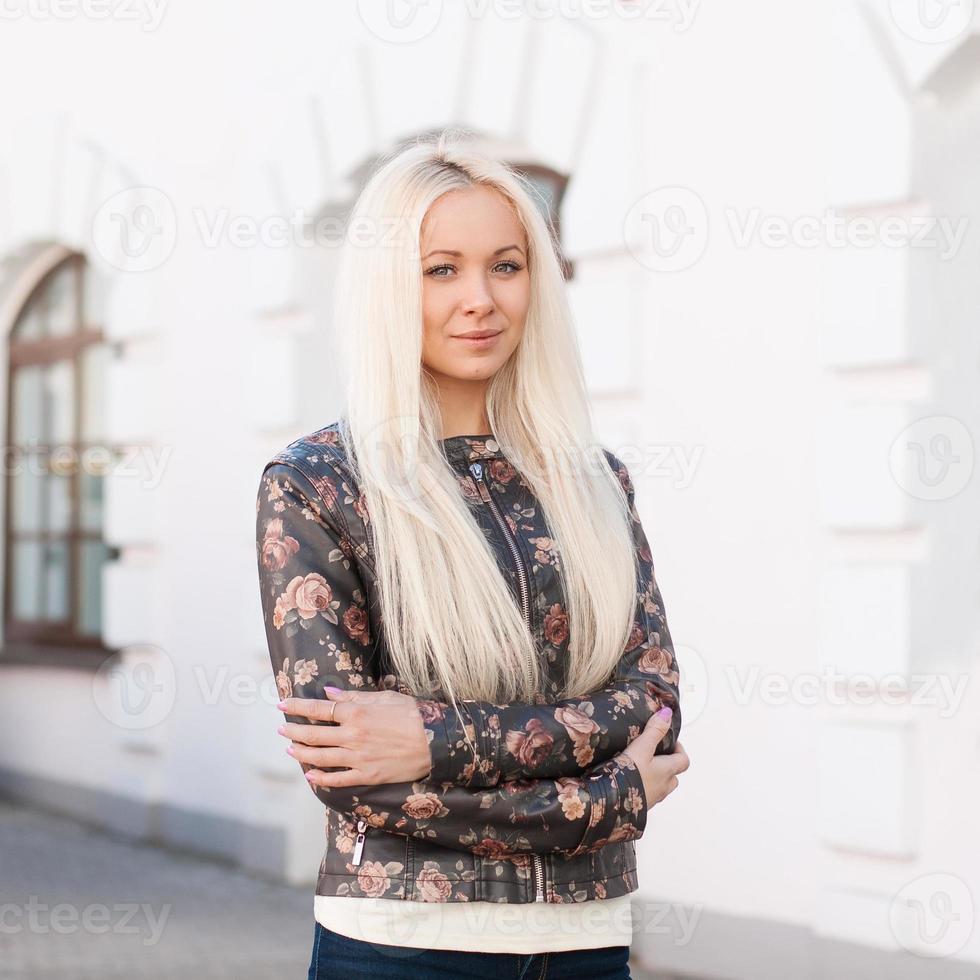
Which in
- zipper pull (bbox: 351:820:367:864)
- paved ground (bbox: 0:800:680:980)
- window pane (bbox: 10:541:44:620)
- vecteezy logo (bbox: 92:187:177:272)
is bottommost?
paved ground (bbox: 0:800:680:980)

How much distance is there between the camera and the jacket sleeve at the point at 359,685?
6.68ft

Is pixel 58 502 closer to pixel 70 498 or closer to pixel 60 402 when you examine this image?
pixel 70 498

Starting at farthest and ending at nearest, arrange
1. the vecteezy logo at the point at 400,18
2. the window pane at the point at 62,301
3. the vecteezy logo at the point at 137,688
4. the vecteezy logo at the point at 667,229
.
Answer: the window pane at the point at 62,301
the vecteezy logo at the point at 137,688
the vecteezy logo at the point at 400,18
the vecteezy logo at the point at 667,229

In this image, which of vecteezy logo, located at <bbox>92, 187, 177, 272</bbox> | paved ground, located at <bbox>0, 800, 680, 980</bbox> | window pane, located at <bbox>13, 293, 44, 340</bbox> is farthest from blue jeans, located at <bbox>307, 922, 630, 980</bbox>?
window pane, located at <bbox>13, 293, 44, 340</bbox>

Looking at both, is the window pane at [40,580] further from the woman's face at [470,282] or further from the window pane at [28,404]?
the woman's face at [470,282]

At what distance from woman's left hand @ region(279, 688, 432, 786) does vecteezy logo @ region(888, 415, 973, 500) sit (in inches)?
118

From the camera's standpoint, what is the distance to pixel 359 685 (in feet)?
6.85

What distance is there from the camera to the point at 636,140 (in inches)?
219

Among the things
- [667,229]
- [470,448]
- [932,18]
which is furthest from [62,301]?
[470,448]

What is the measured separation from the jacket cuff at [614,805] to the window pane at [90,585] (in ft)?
24.1

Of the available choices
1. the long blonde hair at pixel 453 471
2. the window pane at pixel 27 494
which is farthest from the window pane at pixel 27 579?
the long blonde hair at pixel 453 471

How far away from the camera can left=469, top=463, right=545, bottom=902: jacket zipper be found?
210 cm

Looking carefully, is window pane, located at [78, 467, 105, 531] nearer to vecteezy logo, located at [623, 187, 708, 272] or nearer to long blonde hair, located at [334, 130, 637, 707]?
vecteezy logo, located at [623, 187, 708, 272]

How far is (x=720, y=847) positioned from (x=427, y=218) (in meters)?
3.48
